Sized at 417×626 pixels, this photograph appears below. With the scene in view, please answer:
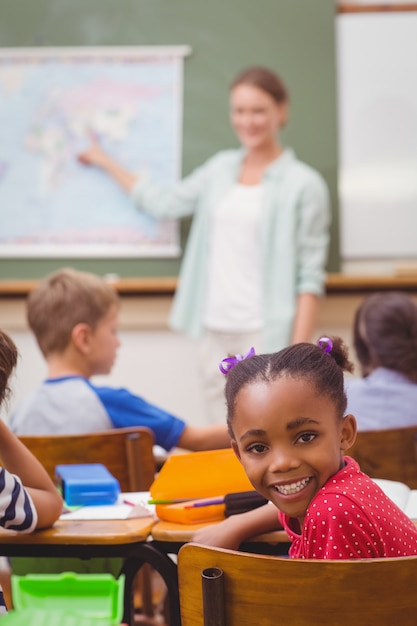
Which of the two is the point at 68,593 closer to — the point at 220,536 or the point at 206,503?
the point at 206,503

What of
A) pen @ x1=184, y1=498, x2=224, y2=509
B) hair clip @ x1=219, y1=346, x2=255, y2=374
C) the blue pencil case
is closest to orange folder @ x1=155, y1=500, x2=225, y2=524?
pen @ x1=184, y1=498, x2=224, y2=509

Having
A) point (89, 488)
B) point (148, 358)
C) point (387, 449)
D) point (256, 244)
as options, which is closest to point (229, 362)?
point (89, 488)

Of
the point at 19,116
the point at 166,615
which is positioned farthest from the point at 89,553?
the point at 19,116

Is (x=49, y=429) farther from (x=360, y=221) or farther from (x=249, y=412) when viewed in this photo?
(x=360, y=221)

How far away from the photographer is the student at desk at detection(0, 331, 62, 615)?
1.69 meters

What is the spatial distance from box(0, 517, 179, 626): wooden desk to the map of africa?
2855 mm

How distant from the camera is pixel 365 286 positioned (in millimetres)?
4391

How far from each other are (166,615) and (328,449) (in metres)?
1.68

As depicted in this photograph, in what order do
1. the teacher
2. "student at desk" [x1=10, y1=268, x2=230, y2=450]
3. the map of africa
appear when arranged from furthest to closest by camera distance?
the map of africa
the teacher
"student at desk" [x1=10, y1=268, x2=230, y2=450]

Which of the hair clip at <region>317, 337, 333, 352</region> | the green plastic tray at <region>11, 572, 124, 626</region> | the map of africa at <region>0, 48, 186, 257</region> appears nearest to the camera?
the hair clip at <region>317, 337, 333, 352</region>

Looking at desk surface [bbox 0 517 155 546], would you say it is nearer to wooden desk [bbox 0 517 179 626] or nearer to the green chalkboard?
wooden desk [bbox 0 517 179 626]

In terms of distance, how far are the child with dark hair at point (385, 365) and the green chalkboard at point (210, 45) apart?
1672 millimetres

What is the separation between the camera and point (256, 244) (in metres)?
4.11

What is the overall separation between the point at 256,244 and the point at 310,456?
274 centimetres
